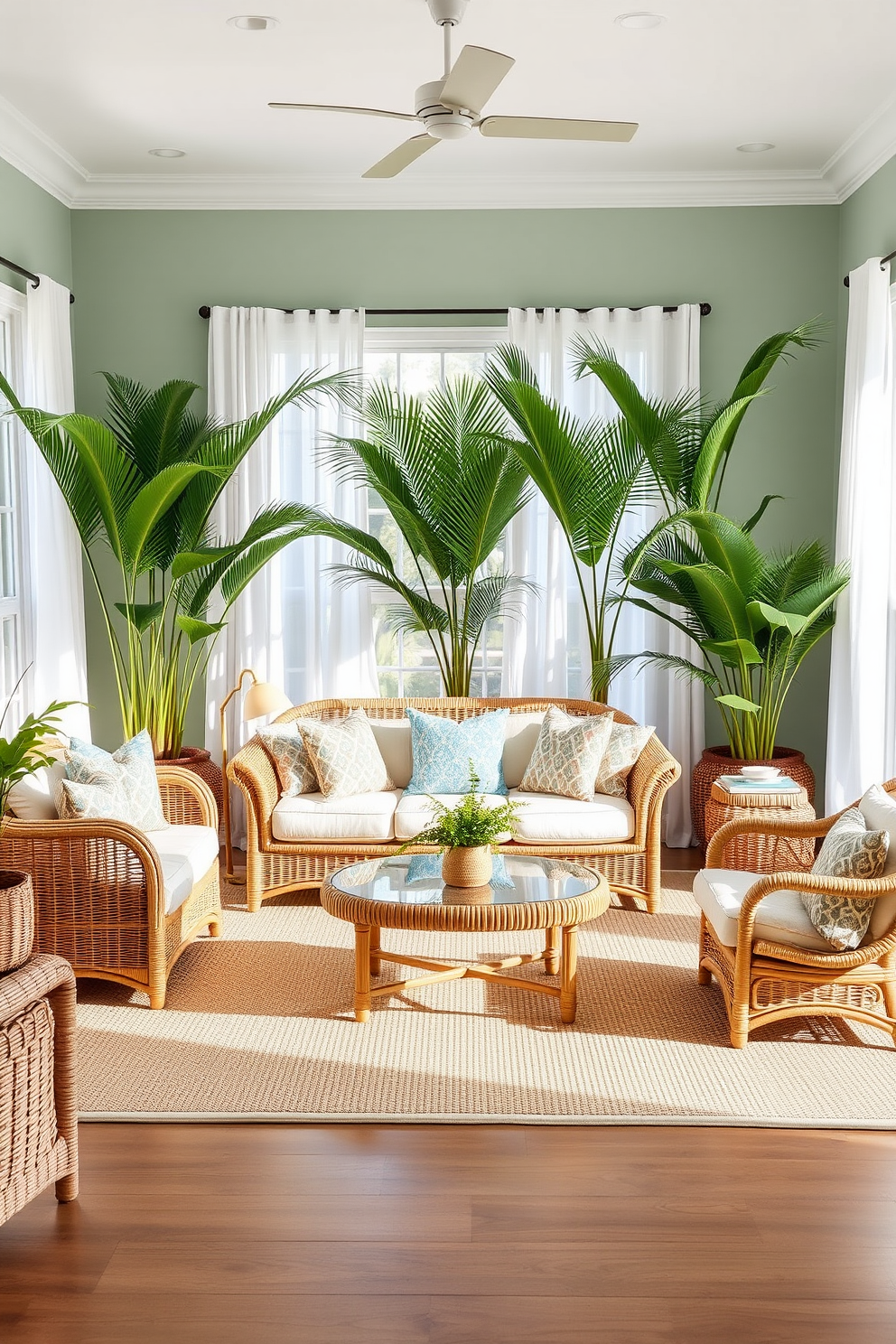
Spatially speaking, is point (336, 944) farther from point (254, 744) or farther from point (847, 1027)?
point (847, 1027)

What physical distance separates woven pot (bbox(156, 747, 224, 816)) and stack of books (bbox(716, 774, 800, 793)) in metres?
2.22

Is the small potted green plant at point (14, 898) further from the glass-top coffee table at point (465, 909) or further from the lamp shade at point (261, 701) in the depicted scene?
the lamp shade at point (261, 701)

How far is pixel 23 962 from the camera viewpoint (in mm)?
2545

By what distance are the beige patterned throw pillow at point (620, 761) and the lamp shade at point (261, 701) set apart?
54.2 inches

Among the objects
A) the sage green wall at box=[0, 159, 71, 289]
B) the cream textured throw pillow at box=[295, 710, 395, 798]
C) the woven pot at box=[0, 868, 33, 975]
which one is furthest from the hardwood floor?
the sage green wall at box=[0, 159, 71, 289]

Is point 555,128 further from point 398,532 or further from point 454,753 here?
point 398,532

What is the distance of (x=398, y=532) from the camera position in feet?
19.8

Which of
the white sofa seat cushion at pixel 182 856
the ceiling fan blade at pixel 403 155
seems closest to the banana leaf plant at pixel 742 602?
the ceiling fan blade at pixel 403 155

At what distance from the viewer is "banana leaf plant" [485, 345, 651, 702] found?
4965 millimetres

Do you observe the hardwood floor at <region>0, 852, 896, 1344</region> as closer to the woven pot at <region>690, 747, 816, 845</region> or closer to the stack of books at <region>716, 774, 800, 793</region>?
the stack of books at <region>716, 774, 800, 793</region>

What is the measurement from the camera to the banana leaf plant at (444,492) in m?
5.20

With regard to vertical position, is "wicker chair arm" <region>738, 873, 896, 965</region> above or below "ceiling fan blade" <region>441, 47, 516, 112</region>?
below

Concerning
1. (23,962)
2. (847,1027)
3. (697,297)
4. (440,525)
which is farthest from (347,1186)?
(697,297)

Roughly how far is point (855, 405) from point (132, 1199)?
13.8 feet
